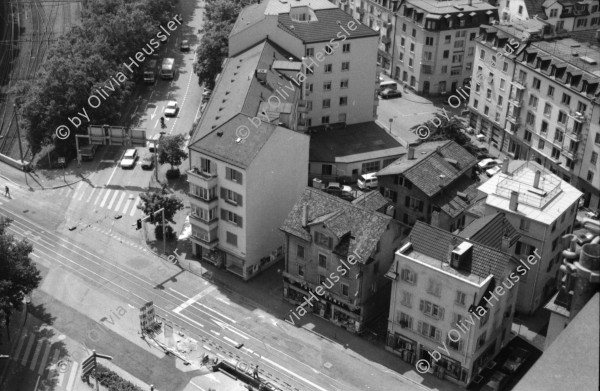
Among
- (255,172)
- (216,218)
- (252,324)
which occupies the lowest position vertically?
(252,324)

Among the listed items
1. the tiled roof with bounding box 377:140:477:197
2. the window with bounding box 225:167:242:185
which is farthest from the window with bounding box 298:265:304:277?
the tiled roof with bounding box 377:140:477:197

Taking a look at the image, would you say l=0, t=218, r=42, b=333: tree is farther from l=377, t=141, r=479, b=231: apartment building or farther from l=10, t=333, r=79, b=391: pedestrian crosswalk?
l=377, t=141, r=479, b=231: apartment building

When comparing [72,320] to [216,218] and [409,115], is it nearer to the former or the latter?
[216,218]

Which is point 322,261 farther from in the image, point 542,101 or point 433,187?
point 542,101

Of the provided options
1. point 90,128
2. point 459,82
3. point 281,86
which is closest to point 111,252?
point 90,128

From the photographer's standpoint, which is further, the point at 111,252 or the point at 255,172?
the point at 111,252

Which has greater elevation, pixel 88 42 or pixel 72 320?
pixel 88 42

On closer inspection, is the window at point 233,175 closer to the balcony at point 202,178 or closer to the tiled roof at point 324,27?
the balcony at point 202,178
